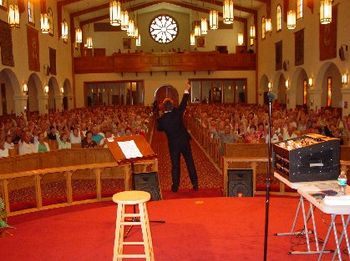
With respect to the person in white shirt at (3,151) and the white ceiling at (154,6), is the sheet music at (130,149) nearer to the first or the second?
the person in white shirt at (3,151)

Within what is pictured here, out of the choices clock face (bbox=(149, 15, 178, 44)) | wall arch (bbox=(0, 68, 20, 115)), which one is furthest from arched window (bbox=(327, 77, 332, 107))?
clock face (bbox=(149, 15, 178, 44))

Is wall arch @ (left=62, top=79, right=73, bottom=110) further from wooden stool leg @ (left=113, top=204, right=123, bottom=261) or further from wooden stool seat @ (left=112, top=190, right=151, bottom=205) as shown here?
wooden stool leg @ (left=113, top=204, right=123, bottom=261)

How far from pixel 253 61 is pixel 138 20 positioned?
33.0ft

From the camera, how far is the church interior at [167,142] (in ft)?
16.2

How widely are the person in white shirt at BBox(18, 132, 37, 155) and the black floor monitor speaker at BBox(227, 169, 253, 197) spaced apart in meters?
4.85

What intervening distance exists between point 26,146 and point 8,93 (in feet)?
41.9

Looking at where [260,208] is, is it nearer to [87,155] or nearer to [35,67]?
[87,155]

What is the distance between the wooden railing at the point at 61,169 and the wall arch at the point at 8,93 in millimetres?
10550

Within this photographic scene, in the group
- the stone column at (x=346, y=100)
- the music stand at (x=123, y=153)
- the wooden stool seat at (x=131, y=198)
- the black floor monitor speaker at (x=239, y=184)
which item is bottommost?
the black floor monitor speaker at (x=239, y=184)

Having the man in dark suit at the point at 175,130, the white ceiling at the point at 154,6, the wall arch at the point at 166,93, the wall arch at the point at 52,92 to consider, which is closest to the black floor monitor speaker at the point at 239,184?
the man in dark suit at the point at 175,130

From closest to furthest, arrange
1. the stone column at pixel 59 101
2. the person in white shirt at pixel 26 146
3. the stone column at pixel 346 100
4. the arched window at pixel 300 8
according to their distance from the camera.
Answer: the person in white shirt at pixel 26 146, the stone column at pixel 346 100, the arched window at pixel 300 8, the stone column at pixel 59 101

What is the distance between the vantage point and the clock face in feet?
110

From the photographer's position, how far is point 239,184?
7.29 m

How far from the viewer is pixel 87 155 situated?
9.20 metres
